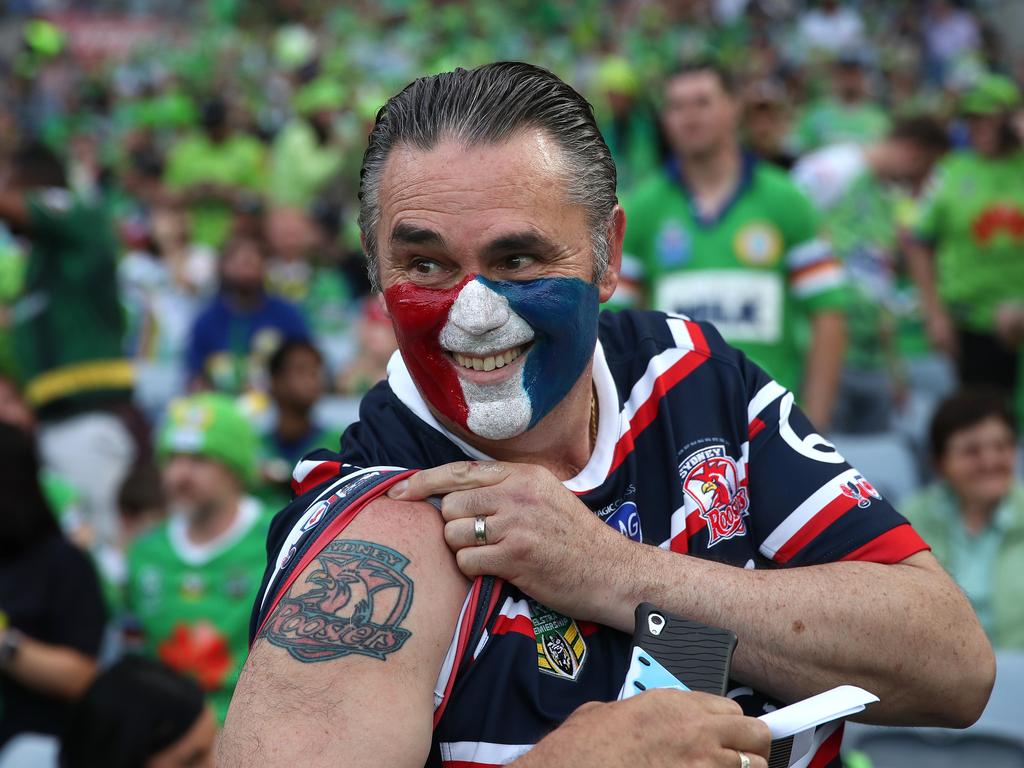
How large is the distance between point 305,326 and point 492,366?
18.8 ft

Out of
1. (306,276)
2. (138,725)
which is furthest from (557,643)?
(306,276)

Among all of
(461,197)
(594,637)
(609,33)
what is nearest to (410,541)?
(594,637)

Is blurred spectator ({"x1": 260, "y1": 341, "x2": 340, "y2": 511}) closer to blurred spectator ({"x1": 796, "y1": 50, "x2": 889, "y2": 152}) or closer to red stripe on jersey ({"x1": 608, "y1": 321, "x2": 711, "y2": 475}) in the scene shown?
red stripe on jersey ({"x1": 608, "y1": 321, "x2": 711, "y2": 475})

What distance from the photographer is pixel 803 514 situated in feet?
6.27

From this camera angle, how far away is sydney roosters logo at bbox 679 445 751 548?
190cm

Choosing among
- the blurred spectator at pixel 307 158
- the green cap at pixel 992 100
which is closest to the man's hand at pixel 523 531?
the green cap at pixel 992 100

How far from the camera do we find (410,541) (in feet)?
5.49

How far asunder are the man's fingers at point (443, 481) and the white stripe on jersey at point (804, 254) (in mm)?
3785

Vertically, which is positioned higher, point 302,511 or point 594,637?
point 302,511

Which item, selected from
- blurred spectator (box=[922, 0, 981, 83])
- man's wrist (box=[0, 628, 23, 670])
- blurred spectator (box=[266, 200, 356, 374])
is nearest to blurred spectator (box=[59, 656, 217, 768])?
man's wrist (box=[0, 628, 23, 670])

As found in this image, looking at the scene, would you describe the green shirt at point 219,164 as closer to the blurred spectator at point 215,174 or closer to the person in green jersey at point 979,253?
the blurred spectator at point 215,174

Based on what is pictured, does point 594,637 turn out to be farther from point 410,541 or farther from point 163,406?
point 163,406

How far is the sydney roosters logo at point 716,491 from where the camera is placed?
A: 1.90 m

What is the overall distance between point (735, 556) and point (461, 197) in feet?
2.12
